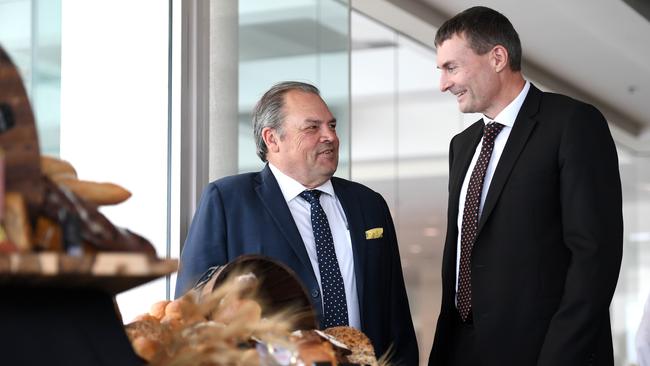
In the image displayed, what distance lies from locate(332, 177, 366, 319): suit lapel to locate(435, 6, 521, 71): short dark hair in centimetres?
53

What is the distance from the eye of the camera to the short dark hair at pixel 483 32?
318 cm

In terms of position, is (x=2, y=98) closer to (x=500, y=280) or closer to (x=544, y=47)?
(x=500, y=280)

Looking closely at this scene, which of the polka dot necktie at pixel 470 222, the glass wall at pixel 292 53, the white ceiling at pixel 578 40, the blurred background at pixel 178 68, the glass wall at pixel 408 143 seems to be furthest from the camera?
the glass wall at pixel 408 143

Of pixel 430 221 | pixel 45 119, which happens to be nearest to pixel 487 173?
pixel 45 119

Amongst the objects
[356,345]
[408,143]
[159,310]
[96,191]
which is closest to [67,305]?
[96,191]

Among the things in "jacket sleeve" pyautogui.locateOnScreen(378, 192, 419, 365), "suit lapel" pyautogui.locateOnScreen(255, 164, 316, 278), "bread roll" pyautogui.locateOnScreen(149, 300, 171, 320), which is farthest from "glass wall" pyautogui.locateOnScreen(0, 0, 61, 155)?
"bread roll" pyautogui.locateOnScreen(149, 300, 171, 320)

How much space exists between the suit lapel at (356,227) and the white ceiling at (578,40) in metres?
3.30

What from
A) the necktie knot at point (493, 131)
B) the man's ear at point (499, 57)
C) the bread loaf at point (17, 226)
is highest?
the man's ear at point (499, 57)

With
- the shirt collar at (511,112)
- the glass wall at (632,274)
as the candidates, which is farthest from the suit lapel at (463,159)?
the glass wall at (632,274)

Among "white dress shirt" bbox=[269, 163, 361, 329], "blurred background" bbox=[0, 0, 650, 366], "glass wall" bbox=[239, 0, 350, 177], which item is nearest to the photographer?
"white dress shirt" bbox=[269, 163, 361, 329]

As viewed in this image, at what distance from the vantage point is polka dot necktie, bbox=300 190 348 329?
281 cm

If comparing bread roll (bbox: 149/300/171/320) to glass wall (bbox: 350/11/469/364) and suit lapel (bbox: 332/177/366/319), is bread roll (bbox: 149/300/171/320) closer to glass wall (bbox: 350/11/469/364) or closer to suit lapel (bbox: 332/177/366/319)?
suit lapel (bbox: 332/177/366/319)

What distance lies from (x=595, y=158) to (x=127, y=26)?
1.84 meters

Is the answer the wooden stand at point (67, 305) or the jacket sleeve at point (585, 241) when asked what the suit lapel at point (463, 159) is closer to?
the jacket sleeve at point (585, 241)
